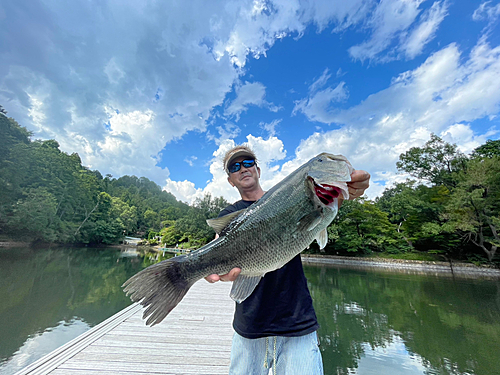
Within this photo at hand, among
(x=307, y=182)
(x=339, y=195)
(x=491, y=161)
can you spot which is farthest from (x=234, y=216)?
(x=491, y=161)

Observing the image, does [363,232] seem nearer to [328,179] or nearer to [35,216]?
[328,179]

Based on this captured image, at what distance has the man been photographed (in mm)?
1608

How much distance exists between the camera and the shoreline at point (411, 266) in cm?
1940

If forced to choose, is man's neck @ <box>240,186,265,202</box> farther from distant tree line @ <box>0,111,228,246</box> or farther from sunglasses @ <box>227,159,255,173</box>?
distant tree line @ <box>0,111,228,246</box>

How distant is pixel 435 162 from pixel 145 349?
107 ft

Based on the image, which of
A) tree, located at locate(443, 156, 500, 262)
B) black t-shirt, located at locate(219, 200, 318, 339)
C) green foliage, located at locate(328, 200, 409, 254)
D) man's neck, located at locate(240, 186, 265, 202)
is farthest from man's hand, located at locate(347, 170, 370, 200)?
green foliage, located at locate(328, 200, 409, 254)

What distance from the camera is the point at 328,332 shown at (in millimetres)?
7219

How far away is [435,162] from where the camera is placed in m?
26.7

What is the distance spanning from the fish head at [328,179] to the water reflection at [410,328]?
5.36 m

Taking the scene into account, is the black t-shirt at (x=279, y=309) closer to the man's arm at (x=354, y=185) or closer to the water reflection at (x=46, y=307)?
the man's arm at (x=354, y=185)

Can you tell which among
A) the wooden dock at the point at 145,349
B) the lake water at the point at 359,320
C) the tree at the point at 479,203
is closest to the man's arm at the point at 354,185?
the wooden dock at the point at 145,349

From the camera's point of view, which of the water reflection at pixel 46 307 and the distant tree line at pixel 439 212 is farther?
the distant tree line at pixel 439 212

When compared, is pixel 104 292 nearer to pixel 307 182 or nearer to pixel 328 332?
pixel 328 332

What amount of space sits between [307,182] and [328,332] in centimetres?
743
